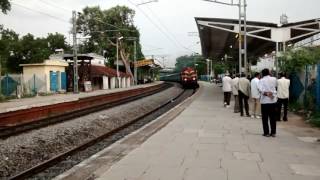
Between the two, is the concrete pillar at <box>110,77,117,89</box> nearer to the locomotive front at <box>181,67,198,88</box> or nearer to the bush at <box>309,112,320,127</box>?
the locomotive front at <box>181,67,198,88</box>

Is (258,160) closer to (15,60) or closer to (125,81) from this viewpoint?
(125,81)

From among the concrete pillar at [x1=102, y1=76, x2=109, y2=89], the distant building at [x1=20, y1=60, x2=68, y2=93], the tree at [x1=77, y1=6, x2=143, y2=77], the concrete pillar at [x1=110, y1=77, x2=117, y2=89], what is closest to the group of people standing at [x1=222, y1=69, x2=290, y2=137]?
the distant building at [x1=20, y1=60, x2=68, y2=93]

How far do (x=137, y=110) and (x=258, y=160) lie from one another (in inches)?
825

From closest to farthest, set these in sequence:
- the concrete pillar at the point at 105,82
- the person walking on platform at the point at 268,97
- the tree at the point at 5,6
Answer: the person walking on platform at the point at 268,97
the tree at the point at 5,6
the concrete pillar at the point at 105,82

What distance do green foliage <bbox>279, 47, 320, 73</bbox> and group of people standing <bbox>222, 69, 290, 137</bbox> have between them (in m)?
3.51

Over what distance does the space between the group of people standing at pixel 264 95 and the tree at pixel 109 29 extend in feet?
223

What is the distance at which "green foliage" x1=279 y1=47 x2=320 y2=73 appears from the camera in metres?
27.7

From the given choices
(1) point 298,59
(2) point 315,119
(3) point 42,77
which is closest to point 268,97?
(2) point 315,119

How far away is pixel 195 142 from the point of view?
43.3 feet

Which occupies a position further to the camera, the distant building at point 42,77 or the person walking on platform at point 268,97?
the distant building at point 42,77

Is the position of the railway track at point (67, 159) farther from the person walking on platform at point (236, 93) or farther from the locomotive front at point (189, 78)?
the locomotive front at point (189, 78)

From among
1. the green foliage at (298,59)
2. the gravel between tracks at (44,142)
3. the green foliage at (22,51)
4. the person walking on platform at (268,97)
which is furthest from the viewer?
the green foliage at (22,51)

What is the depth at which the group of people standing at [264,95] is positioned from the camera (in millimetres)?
14211

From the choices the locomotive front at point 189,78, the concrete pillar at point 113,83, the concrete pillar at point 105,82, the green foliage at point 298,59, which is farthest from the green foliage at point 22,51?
the green foliage at point 298,59
